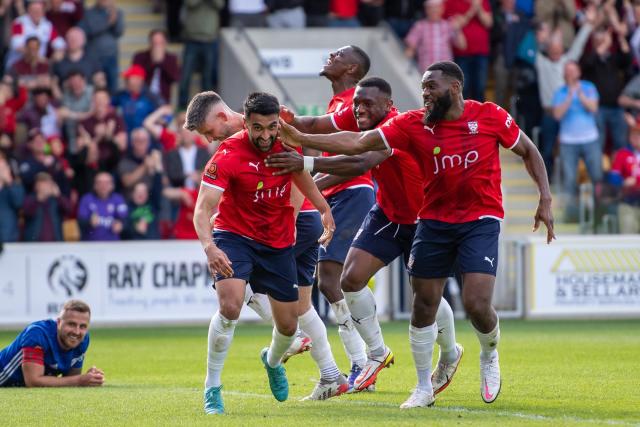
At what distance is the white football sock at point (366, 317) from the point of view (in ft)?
36.7

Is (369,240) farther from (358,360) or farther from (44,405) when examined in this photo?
(44,405)

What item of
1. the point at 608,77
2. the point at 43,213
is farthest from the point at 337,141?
the point at 608,77

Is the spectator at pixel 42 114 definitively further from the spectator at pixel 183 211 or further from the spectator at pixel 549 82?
the spectator at pixel 549 82

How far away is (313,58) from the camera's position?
2406 centimetres

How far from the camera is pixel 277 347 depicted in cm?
1010

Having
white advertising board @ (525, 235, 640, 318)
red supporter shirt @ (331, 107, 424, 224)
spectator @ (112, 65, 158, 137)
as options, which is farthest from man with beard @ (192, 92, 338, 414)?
spectator @ (112, 65, 158, 137)

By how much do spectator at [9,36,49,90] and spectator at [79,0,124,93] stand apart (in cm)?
100

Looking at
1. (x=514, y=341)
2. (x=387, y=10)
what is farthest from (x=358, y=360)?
(x=387, y=10)

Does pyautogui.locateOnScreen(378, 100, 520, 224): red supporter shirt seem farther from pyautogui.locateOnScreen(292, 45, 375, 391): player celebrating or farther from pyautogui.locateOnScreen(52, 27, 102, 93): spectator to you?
pyautogui.locateOnScreen(52, 27, 102, 93): spectator

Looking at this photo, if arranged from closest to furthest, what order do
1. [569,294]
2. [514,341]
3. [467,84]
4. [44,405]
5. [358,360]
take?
[44,405], [358,360], [514,341], [569,294], [467,84]

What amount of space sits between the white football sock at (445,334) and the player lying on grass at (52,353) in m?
2.97

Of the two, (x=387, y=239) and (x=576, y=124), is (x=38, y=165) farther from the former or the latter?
(x=387, y=239)

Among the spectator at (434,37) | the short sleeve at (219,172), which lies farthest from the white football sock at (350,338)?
the spectator at (434,37)

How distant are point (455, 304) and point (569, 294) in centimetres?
171
